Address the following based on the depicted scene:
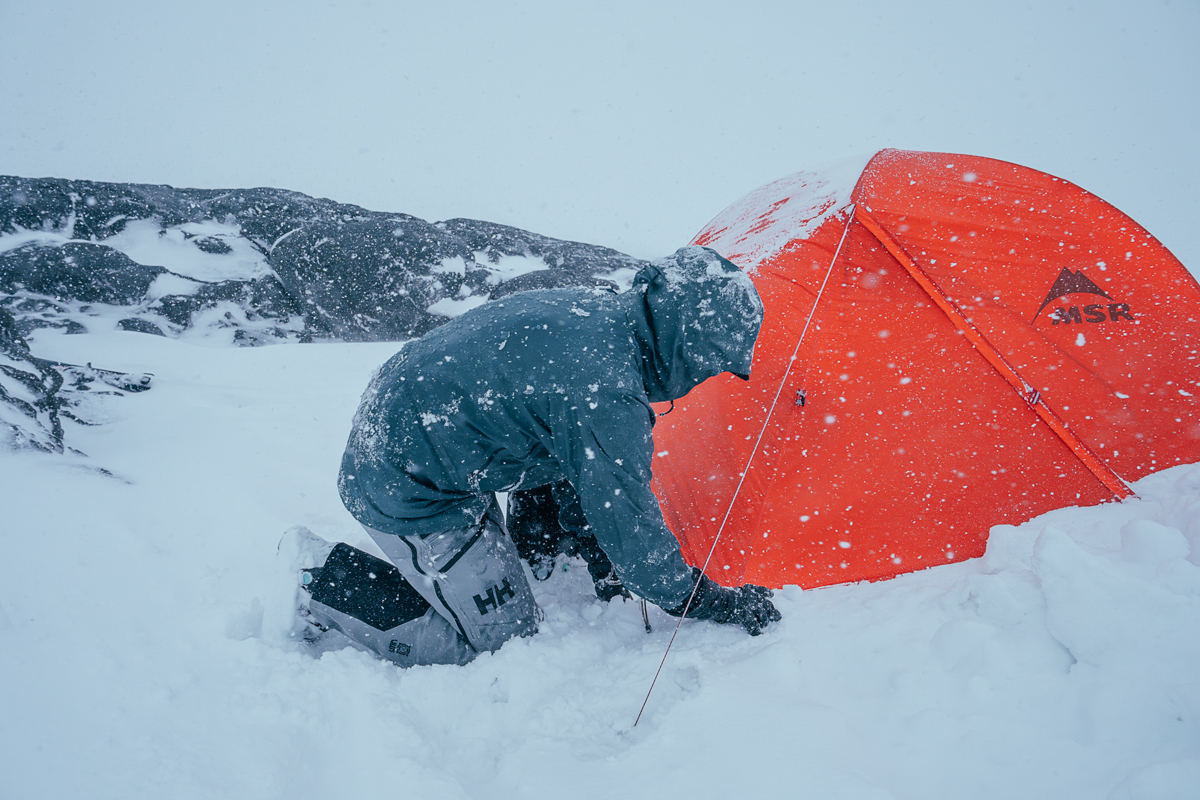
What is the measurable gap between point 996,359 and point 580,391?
1.62 m

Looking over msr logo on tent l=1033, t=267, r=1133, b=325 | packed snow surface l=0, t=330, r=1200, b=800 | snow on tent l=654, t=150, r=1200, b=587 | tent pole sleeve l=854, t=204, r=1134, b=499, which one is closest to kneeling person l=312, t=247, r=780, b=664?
packed snow surface l=0, t=330, r=1200, b=800

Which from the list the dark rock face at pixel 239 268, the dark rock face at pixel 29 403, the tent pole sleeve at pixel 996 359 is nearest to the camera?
the tent pole sleeve at pixel 996 359

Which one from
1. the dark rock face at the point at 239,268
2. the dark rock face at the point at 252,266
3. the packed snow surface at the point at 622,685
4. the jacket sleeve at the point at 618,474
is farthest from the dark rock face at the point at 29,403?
the dark rock face at the point at 252,266

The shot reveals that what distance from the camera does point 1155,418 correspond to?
1.87m

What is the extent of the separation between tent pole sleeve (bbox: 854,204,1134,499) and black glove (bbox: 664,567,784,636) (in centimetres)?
122

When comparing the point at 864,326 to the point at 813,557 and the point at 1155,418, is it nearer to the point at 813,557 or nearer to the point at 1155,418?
the point at 813,557

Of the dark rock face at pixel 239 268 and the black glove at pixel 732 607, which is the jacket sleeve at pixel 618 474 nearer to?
the black glove at pixel 732 607

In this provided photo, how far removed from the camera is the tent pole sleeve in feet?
6.13

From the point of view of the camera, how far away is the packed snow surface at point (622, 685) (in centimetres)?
112

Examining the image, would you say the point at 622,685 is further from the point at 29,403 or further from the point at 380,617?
the point at 29,403

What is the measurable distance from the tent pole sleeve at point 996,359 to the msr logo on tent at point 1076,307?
22 cm

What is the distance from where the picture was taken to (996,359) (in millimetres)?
1906

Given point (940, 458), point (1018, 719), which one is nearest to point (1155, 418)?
point (940, 458)

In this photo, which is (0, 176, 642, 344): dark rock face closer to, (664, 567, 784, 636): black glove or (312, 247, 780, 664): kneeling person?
(312, 247, 780, 664): kneeling person
